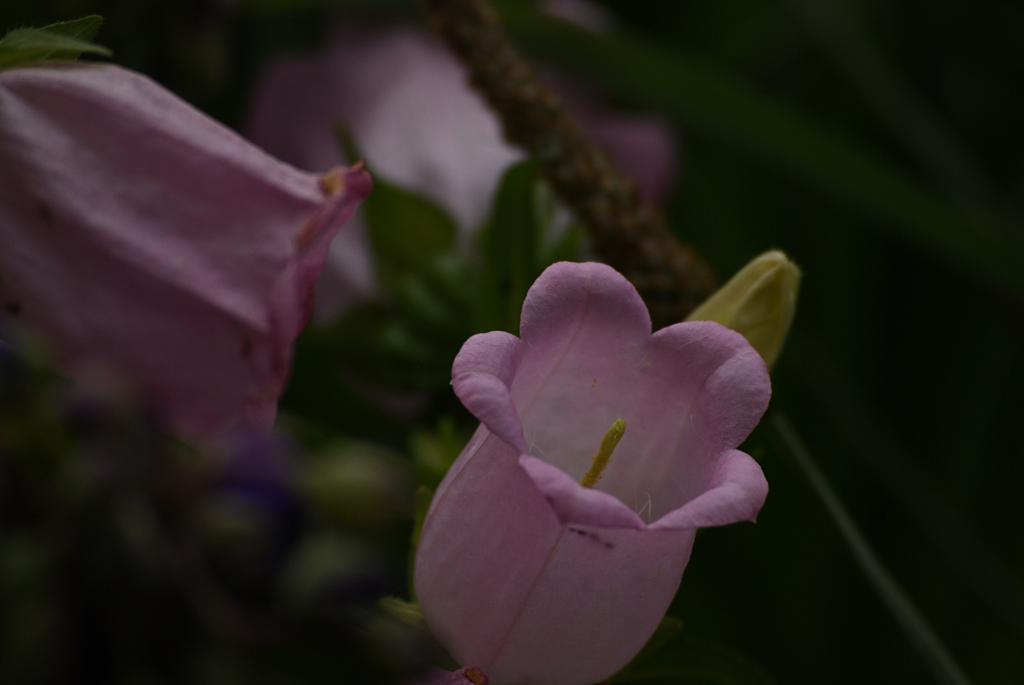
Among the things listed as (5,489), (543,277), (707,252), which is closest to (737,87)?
(707,252)

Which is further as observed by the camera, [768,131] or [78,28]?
[768,131]

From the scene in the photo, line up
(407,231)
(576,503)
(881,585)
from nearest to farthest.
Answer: (576,503) < (881,585) < (407,231)

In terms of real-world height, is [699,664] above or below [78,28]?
below

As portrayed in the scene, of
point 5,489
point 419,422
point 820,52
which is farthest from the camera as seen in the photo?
point 820,52

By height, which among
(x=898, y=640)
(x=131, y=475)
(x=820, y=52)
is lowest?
(x=898, y=640)

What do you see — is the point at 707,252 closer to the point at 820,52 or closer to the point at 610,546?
the point at 820,52

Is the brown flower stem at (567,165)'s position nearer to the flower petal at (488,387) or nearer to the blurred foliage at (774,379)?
the blurred foliage at (774,379)

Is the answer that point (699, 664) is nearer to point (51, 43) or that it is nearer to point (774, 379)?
point (774, 379)

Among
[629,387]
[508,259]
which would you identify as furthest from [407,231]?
[629,387]
